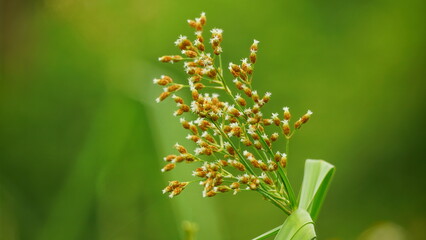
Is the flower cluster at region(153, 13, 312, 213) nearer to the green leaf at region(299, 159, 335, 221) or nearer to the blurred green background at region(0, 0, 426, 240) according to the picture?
the green leaf at region(299, 159, 335, 221)

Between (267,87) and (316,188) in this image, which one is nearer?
(316,188)

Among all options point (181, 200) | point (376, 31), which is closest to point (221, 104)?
point (181, 200)

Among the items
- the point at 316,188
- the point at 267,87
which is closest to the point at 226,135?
the point at 316,188

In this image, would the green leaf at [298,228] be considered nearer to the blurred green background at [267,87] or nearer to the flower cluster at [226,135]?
the flower cluster at [226,135]

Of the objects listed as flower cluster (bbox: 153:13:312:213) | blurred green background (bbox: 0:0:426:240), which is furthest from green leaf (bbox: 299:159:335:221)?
blurred green background (bbox: 0:0:426:240)

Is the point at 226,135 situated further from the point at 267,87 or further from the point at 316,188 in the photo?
the point at 267,87

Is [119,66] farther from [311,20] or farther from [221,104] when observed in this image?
[221,104]

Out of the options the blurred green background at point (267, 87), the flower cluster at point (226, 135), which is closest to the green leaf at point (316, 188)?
the flower cluster at point (226, 135)

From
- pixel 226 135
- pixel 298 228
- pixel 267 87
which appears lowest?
pixel 298 228
